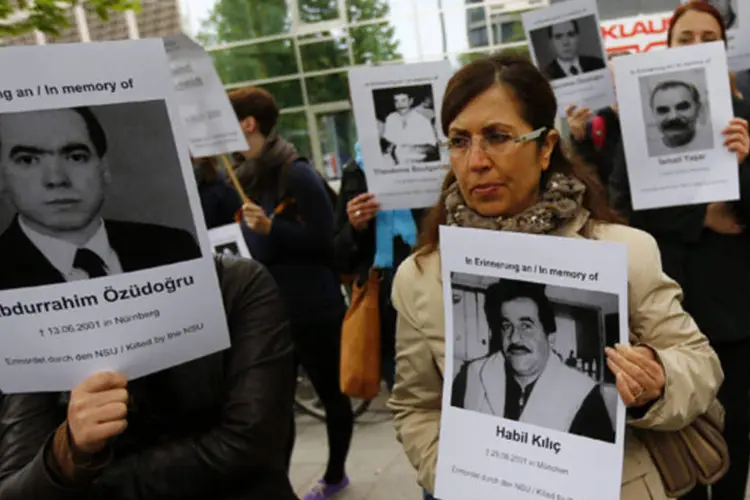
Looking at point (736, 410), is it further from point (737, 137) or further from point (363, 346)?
point (363, 346)

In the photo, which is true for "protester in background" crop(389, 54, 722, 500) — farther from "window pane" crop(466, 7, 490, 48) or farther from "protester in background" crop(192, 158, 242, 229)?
"window pane" crop(466, 7, 490, 48)

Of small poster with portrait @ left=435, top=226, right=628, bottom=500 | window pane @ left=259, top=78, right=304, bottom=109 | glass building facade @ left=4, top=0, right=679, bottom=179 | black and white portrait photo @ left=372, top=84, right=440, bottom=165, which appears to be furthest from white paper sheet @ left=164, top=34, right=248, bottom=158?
window pane @ left=259, top=78, right=304, bottom=109

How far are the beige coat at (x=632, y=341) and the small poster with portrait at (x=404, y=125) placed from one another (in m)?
0.96

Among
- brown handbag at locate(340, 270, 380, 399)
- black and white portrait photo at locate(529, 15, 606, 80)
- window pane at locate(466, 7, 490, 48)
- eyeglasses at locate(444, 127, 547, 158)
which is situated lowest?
→ brown handbag at locate(340, 270, 380, 399)

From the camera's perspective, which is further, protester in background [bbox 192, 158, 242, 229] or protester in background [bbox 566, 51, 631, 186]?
protester in background [bbox 192, 158, 242, 229]

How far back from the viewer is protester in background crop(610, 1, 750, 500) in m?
2.33

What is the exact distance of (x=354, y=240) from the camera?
2861 millimetres

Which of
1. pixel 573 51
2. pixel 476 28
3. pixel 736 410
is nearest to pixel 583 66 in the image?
pixel 573 51

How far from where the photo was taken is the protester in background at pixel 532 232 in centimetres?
124

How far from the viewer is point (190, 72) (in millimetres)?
2600

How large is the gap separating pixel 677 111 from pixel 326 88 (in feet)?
32.1

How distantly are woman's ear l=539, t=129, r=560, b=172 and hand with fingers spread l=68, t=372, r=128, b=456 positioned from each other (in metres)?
0.92

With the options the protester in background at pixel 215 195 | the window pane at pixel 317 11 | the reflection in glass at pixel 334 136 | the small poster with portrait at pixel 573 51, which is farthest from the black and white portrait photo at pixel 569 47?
the window pane at pixel 317 11

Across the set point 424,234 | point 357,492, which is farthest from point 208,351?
point 357,492
